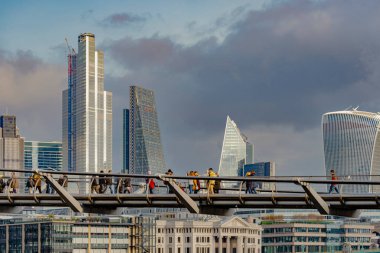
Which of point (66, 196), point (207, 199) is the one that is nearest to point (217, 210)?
point (207, 199)

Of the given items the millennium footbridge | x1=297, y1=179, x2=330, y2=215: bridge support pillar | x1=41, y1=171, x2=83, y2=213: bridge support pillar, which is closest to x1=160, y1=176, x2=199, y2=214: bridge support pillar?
the millennium footbridge

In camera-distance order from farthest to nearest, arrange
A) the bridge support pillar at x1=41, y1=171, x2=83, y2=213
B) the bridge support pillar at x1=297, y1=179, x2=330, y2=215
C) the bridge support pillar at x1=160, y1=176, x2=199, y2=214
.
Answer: the bridge support pillar at x1=41, y1=171, x2=83, y2=213 < the bridge support pillar at x1=160, y1=176, x2=199, y2=214 < the bridge support pillar at x1=297, y1=179, x2=330, y2=215

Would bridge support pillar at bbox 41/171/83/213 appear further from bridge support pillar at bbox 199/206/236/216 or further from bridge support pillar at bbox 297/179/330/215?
bridge support pillar at bbox 297/179/330/215

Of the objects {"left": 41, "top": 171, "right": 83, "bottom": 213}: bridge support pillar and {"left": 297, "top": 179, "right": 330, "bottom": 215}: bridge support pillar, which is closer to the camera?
{"left": 297, "top": 179, "right": 330, "bottom": 215}: bridge support pillar

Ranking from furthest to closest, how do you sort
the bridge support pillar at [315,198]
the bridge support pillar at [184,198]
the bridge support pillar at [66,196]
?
the bridge support pillar at [66,196] < the bridge support pillar at [184,198] < the bridge support pillar at [315,198]

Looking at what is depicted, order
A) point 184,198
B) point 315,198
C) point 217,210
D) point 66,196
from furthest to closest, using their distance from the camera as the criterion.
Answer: point 217,210, point 66,196, point 184,198, point 315,198

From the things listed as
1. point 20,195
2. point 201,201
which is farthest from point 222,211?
→ point 20,195

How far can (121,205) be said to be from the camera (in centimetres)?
6216

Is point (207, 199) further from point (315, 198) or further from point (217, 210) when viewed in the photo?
point (315, 198)

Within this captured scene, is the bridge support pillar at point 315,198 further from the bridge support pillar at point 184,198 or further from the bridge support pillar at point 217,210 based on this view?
the bridge support pillar at point 184,198

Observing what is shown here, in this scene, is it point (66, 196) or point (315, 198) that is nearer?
point (315, 198)

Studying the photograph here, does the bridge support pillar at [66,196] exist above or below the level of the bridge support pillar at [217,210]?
above

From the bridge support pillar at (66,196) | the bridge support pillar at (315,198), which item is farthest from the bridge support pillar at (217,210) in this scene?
the bridge support pillar at (66,196)

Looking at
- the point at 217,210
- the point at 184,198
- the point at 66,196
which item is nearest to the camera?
the point at 184,198
